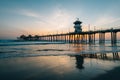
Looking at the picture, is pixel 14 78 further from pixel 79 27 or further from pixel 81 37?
pixel 81 37

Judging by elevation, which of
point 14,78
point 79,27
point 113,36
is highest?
point 79,27

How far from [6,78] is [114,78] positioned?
4917mm

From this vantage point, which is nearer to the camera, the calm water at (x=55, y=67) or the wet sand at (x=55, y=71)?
the wet sand at (x=55, y=71)

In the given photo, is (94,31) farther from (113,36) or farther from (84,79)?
(84,79)

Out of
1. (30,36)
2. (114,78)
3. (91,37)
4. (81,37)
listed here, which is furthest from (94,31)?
(30,36)

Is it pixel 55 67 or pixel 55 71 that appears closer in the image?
pixel 55 71

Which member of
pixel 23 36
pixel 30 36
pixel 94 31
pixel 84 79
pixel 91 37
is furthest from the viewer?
pixel 23 36

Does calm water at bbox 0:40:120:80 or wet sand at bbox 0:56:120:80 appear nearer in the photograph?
wet sand at bbox 0:56:120:80

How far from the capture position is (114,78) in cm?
647

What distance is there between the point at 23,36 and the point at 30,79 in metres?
140

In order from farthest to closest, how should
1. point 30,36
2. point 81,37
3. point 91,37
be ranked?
point 30,36, point 81,37, point 91,37

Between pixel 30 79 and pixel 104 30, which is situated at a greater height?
pixel 104 30

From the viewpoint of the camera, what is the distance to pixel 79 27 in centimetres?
6394

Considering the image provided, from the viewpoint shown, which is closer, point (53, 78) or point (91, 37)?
point (53, 78)
